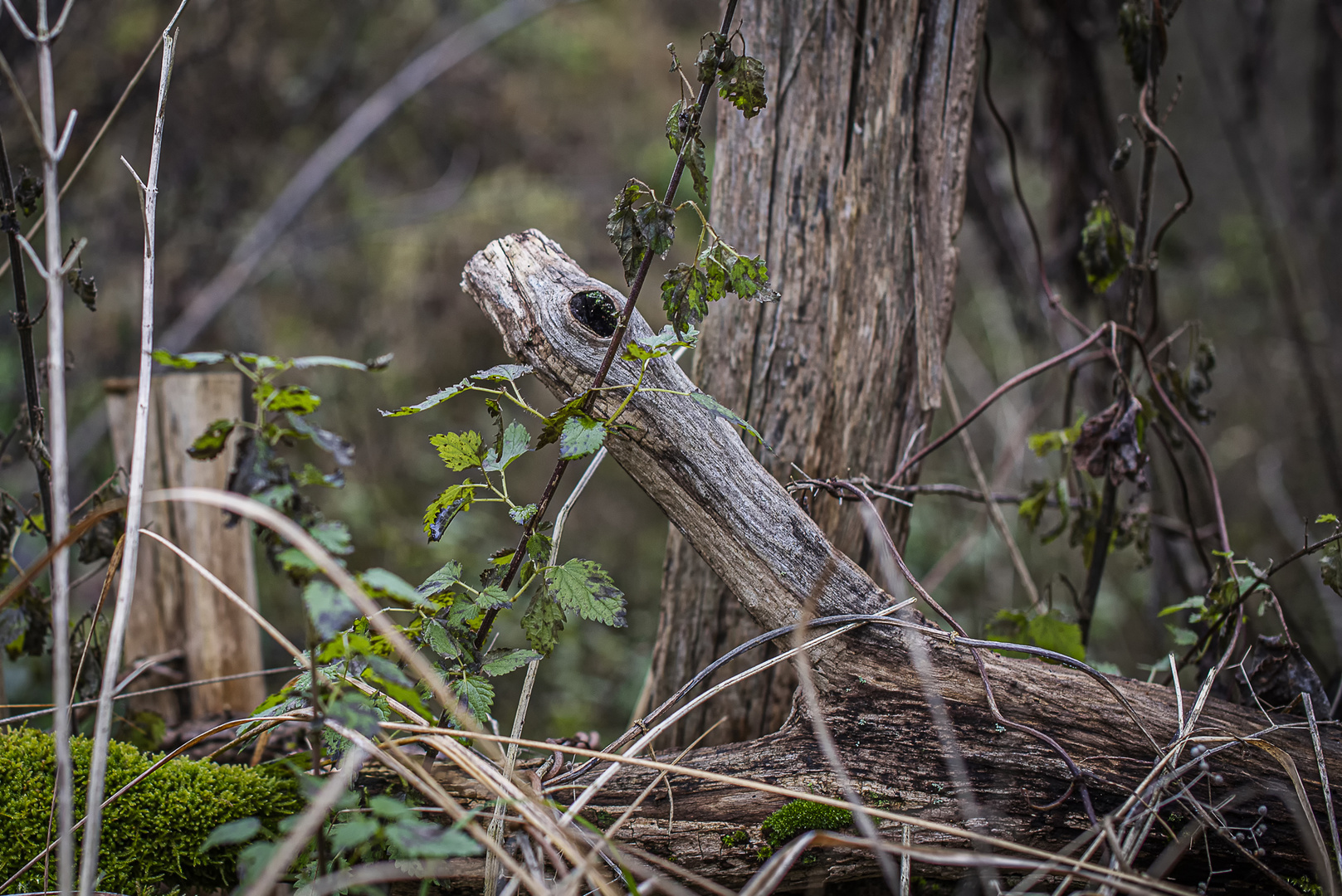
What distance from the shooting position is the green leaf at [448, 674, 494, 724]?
3.28 ft

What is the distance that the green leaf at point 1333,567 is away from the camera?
118cm

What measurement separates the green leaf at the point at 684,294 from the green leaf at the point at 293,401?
1.50ft

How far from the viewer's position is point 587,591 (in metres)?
1.04

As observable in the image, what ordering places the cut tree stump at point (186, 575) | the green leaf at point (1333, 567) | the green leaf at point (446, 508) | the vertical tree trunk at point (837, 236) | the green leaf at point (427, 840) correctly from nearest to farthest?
the green leaf at point (427, 840)
the green leaf at point (446, 508)
the green leaf at point (1333, 567)
the vertical tree trunk at point (837, 236)
the cut tree stump at point (186, 575)

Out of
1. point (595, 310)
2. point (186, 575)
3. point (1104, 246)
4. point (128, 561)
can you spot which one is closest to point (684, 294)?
point (595, 310)

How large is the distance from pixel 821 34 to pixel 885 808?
53.8 inches

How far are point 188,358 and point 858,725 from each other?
1034 millimetres

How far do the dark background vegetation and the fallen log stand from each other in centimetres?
163

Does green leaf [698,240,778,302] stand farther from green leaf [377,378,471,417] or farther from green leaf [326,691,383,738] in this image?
green leaf [326,691,383,738]

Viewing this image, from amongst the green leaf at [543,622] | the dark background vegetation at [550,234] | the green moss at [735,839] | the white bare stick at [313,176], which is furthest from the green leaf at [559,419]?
the white bare stick at [313,176]

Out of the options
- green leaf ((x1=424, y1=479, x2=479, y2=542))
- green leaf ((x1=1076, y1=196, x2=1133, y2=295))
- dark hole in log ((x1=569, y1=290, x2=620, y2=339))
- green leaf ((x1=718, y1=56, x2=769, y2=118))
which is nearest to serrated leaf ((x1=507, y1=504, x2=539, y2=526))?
green leaf ((x1=424, y1=479, x2=479, y2=542))

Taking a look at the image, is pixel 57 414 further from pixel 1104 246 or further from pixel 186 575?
pixel 1104 246

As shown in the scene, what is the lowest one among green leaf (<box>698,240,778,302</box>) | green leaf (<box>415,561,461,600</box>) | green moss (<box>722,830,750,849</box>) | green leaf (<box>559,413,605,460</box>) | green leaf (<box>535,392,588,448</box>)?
green moss (<box>722,830,750,849</box>)

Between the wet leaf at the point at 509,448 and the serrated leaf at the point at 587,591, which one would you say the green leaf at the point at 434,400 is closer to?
the wet leaf at the point at 509,448
